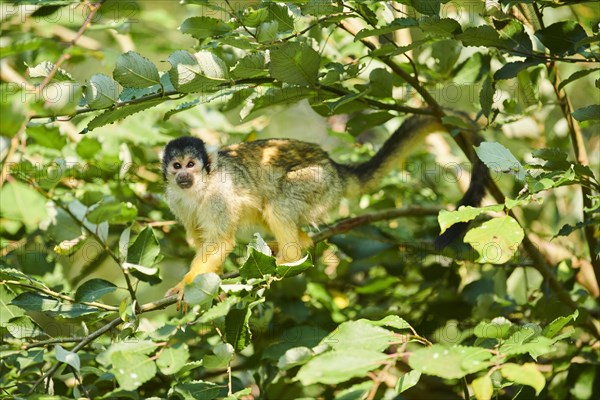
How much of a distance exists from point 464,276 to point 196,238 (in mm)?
1534

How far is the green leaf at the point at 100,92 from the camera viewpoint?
6.90 ft

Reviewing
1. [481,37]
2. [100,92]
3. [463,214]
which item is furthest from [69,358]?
[481,37]

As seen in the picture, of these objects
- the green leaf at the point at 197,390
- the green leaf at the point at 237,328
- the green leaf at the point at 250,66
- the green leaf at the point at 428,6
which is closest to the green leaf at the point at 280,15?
the green leaf at the point at 250,66

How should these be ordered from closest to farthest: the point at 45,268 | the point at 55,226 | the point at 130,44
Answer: the point at 55,226 → the point at 45,268 → the point at 130,44

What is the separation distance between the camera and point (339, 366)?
148 centimetres

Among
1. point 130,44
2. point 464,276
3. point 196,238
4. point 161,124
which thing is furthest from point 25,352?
point 130,44

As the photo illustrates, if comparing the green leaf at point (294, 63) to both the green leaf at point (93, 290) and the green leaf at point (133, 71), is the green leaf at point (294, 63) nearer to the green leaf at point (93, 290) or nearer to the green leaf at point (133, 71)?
the green leaf at point (133, 71)

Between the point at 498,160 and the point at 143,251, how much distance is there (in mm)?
1175

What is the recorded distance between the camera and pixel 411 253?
3.48 metres

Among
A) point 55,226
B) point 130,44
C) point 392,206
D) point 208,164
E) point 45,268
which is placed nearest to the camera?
point 55,226

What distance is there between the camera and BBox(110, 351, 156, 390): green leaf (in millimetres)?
1629

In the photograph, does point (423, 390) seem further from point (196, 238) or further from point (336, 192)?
point (196, 238)

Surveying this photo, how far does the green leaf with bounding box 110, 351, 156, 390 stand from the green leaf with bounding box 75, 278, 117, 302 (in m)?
0.63

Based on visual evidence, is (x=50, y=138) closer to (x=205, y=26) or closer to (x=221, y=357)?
(x=205, y=26)
